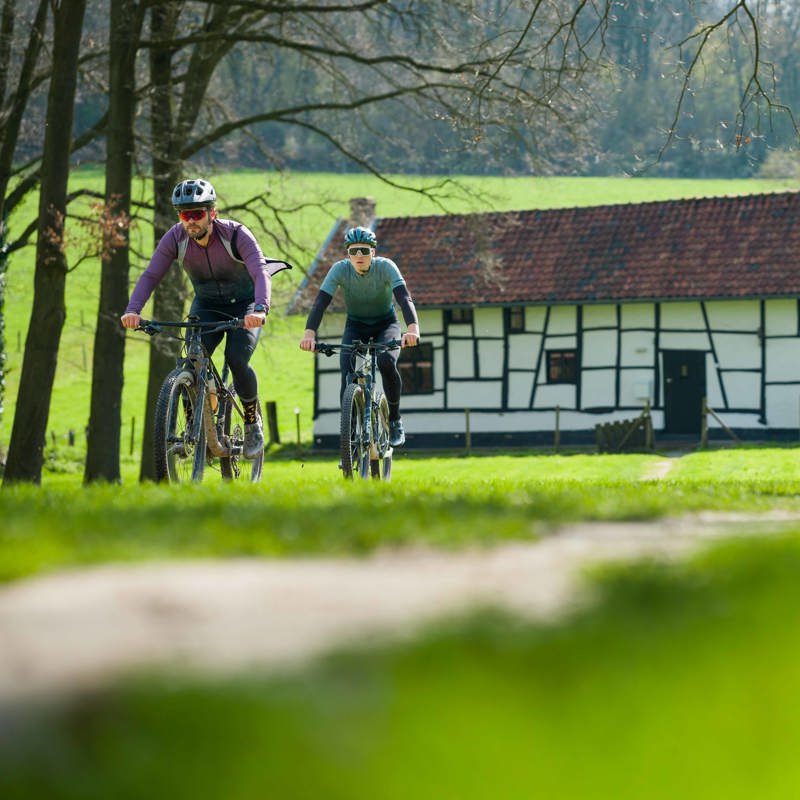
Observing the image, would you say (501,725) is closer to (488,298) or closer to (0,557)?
(0,557)

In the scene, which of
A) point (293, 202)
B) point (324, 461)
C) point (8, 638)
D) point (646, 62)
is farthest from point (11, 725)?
point (324, 461)

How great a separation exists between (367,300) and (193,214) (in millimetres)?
1920

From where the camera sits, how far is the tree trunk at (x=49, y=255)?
56.1 feet

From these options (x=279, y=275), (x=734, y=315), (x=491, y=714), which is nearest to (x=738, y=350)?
(x=734, y=315)

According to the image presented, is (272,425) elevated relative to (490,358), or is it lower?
lower

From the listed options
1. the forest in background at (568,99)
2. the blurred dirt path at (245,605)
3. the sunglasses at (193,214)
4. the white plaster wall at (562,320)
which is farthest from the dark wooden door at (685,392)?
the blurred dirt path at (245,605)

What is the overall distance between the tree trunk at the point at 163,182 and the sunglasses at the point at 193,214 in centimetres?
1123

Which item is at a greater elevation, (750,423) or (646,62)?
(646,62)

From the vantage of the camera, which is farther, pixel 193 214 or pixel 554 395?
pixel 554 395

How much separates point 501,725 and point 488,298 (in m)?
36.2

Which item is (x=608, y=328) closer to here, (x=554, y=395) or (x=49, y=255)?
(x=554, y=395)

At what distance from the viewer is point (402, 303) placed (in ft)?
36.0

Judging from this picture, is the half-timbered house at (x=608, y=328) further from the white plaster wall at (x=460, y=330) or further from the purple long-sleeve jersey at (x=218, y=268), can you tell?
the purple long-sleeve jersey at (x=218, y=268)

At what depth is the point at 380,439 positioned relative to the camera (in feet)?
37.2
